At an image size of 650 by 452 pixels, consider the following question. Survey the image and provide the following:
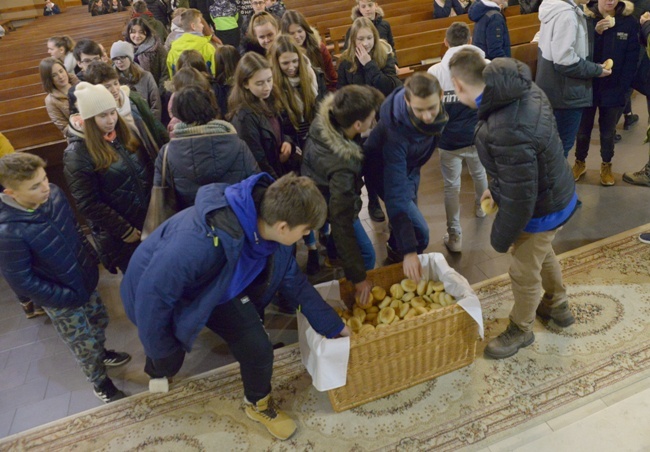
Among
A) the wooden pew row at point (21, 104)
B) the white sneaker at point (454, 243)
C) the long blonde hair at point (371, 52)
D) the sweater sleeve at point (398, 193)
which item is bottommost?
the white sneaker at point (454, 243)

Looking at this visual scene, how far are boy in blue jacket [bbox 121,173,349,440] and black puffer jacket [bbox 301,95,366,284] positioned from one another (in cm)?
30

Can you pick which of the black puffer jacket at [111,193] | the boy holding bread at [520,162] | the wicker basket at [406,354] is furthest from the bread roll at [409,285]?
the black puffer jacket at [111,193]

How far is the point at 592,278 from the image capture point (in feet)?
9.23

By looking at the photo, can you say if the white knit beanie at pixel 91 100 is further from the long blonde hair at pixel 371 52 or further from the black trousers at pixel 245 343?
the long blonde hair at pixel 371 52

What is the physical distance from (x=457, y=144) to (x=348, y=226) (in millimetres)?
1169

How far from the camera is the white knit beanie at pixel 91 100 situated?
229cm

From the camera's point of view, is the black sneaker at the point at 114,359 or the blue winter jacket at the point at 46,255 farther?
Result: the black sneaker at the point at 114,359

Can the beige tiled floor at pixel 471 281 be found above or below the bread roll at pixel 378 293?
below

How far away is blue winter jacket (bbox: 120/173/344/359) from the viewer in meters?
1.59

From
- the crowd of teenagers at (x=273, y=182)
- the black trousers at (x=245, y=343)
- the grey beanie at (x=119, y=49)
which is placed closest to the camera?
the crowd of teenagers at (x=273, y=182)

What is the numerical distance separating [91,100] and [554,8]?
290 cm

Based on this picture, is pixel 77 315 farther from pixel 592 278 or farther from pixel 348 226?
pixel 592 278

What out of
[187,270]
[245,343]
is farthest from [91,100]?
[245,343]

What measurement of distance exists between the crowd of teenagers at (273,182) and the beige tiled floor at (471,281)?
18 centimetres
